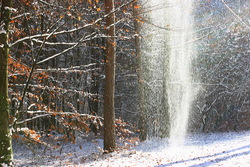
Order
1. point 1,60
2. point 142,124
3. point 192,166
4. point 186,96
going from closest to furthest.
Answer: point 1,60 → point 192,166 → point 142,124 → point 186,96

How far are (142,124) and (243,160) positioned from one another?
6.46m

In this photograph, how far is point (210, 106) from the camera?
2030cm

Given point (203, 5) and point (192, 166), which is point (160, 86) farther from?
point (192, 166)

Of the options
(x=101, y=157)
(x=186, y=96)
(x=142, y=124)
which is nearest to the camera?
(x=101, y=157)

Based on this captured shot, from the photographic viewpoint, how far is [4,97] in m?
3.96

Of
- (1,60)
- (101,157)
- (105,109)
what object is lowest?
(101,157)

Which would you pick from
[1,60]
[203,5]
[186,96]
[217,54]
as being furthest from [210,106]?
[1,60]

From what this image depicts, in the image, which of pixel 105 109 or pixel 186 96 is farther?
pixel 186 96

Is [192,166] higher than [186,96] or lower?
lower

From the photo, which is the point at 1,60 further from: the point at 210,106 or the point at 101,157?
the point at 210,106

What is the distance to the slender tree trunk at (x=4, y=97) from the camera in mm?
3891

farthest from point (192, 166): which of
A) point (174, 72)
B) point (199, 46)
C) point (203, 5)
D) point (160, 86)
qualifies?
point (203, 5)

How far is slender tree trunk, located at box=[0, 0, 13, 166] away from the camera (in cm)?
389

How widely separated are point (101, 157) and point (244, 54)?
15187mm
